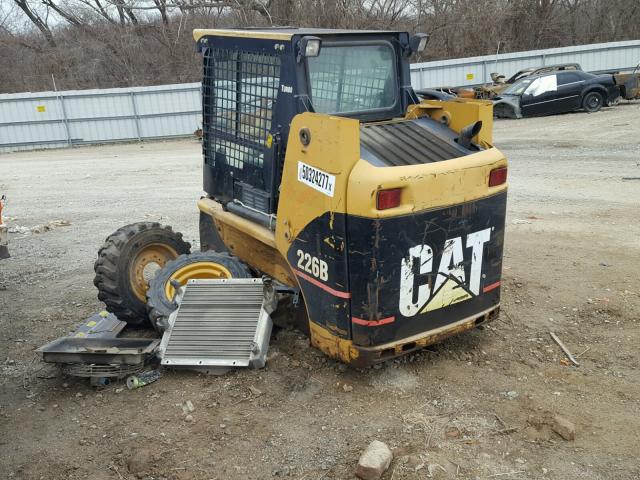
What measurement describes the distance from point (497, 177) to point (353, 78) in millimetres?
1280

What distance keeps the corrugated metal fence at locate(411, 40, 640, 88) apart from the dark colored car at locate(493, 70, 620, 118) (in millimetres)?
3998

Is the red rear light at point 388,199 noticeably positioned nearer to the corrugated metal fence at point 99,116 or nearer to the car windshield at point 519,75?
the car windshield at point 519,75

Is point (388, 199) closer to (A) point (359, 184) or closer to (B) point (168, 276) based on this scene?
(A) point (359, 184)

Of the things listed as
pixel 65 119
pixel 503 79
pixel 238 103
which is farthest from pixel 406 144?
pixel 65 119

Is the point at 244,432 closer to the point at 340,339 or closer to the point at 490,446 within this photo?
the point at 340,339

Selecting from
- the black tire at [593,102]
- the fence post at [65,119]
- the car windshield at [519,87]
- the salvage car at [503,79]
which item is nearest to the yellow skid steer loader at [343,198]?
the car windshield at [519,87]

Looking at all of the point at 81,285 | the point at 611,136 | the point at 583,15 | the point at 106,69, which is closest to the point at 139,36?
the point at 106,69

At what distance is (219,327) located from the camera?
4.68 meters

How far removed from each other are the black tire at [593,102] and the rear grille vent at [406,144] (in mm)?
14540

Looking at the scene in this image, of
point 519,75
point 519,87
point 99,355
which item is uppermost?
point 519,75

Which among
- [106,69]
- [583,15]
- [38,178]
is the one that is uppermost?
[583,15]

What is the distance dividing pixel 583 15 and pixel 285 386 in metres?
28.5

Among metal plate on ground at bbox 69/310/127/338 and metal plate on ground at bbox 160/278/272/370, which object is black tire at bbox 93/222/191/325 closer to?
metal plate on ground at bbox 69/310/127/338

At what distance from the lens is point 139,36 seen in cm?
2889
